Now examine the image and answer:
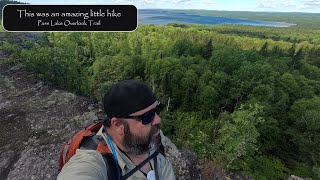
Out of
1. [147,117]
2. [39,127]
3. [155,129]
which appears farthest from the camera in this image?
[39,127]

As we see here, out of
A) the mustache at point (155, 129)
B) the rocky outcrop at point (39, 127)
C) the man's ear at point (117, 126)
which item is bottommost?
the rocky outcrop at point (39, 127)

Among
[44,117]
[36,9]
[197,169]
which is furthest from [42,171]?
[197,169]

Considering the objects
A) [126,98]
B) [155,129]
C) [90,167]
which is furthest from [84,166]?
[155,129]

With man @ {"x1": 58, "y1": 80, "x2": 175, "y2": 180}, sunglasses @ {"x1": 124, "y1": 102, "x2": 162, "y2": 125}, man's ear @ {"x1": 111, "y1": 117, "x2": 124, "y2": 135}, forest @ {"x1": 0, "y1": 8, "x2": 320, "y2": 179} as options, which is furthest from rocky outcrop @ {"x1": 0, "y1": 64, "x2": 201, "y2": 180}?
sunglasses @ {"x1": 124, "y1": 102, "x2": 162, "y2": 125}

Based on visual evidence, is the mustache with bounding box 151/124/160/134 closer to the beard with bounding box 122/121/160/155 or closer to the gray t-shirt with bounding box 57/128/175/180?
the beard with bounding box 122/121/160/155

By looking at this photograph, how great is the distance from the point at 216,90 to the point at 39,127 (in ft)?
103

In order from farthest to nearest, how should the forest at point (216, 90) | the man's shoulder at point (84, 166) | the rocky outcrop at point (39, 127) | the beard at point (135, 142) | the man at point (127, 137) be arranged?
the forest at point (216, 90), the rocky outcrop at point (39, 127), the beard at point (135, 142), the man at point (127, 137), the man's shoulder at point (84, 166)

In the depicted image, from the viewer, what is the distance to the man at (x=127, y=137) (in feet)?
7.39

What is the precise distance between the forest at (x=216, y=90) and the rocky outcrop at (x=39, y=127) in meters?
3.86

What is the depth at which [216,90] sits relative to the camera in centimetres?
4025

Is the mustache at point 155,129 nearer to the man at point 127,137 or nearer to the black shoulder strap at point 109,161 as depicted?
the man at point 127,137

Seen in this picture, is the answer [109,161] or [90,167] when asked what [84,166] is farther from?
[109,161]

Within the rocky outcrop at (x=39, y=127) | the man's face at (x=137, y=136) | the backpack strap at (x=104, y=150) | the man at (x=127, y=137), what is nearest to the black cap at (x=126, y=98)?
the man at (x=127, y=137)

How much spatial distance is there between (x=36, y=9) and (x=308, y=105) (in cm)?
3524
